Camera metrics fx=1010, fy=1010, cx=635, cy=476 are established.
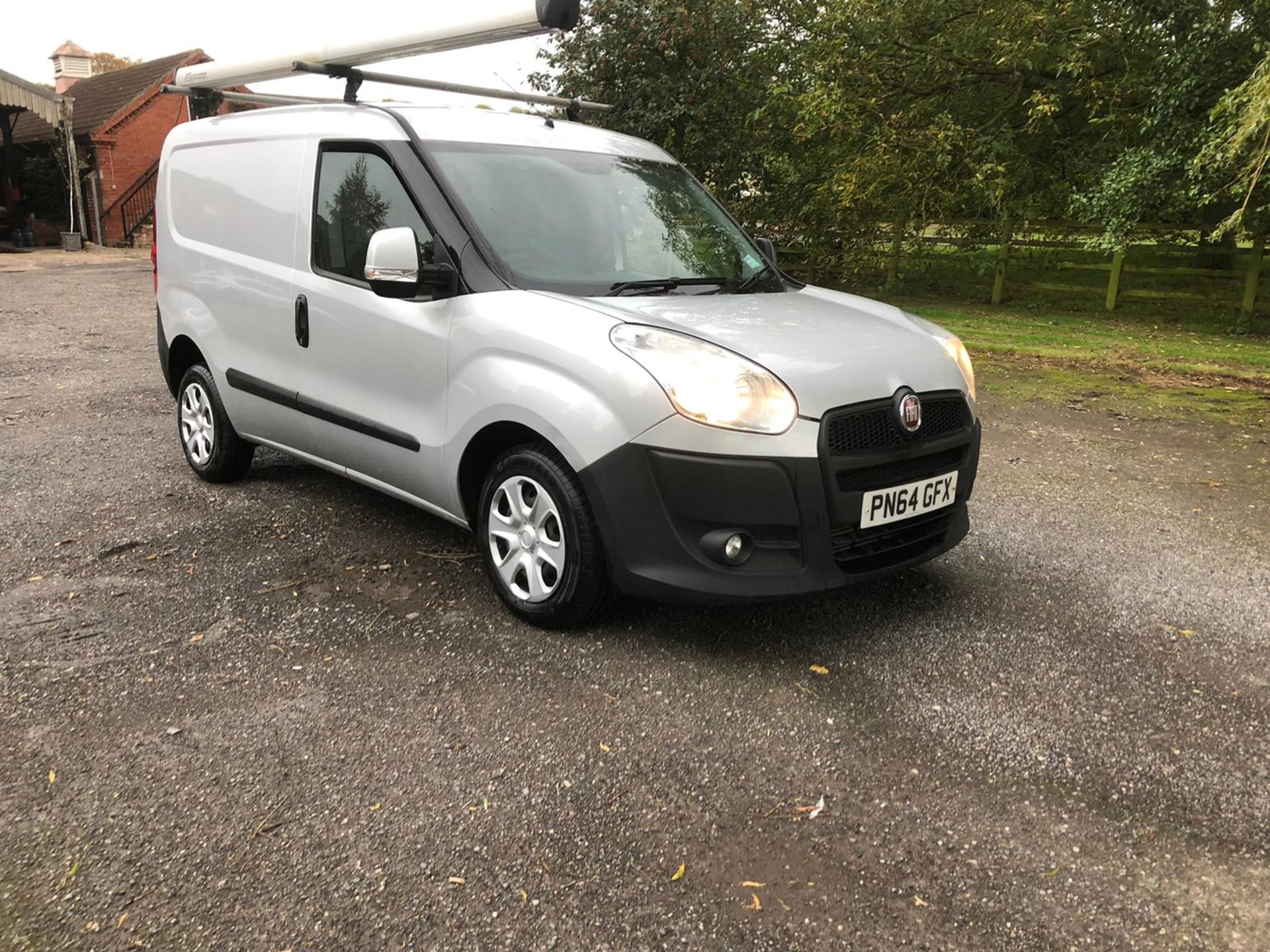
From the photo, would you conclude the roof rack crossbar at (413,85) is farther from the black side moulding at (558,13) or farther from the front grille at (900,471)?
the front grille at (900,471)

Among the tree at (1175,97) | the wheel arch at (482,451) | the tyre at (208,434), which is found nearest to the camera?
the wheel arch at (482,451)

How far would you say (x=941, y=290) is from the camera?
62.2 feet

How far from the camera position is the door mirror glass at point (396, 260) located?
3750 mm

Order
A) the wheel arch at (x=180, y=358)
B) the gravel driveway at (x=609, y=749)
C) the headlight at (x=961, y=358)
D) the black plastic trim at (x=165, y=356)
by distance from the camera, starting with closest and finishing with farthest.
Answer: the gravel driveway at (x=609, y=749)
the headlight at (x=961, y=358)
the wheel arch at (x=180, y=358)
the black plastic trim at (x=165, y=356)

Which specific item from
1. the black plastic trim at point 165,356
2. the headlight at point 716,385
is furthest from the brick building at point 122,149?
the headlight at point 716,385

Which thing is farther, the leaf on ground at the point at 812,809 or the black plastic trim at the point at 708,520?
the black plastic trim at the point at 708,520

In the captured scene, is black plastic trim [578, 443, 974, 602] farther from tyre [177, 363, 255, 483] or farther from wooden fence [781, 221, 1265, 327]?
wooden fence [781, 221, 1265, 327]

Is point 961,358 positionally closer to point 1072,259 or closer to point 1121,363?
point 1121,363

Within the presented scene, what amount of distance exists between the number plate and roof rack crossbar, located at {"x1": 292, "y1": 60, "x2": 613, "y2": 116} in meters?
2.84

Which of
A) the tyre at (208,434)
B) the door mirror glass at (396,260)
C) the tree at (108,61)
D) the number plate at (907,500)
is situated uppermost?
the tree at (108,61)

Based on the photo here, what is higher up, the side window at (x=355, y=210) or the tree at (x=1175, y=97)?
the tree at (x=1175, y=97)

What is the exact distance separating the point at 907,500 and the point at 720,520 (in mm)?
764

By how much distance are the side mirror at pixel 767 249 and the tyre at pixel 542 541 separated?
1.93 metres

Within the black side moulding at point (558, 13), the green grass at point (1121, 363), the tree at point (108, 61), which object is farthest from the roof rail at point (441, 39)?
the tree at point (108, 61)
